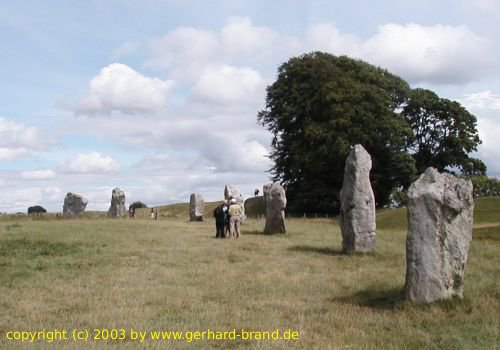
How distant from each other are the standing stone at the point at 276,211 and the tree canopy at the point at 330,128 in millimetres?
20992

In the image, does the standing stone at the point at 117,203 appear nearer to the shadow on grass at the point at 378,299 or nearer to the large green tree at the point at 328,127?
the large green tree at the point at 328,127

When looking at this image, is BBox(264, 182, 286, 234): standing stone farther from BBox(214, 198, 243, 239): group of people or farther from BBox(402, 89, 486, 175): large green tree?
BBox(402, 89, 486, 175): large green tree

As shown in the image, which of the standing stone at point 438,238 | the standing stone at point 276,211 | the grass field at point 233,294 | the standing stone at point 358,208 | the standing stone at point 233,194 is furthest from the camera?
the standing stone at point 233,194

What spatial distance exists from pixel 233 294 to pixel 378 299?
11.8ft

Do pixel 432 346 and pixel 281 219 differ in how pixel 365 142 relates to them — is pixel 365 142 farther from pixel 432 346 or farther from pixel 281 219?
pixel 432 346

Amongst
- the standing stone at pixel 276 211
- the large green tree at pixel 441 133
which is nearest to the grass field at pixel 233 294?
the standing stone at pixel 276 211

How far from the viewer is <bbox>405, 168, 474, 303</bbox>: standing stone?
12.7 metres

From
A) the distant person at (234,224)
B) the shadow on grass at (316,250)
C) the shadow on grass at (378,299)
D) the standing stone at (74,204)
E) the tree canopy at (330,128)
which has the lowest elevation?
the shadow on grass at (378,299)

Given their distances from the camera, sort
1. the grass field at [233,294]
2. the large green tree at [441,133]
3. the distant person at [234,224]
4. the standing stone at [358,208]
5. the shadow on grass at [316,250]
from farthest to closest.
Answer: the large green tree at [441,133]
the distant person at [234,224]
the shadow on grass at [316,250]
the standing stone at [358,208]
the grass field at [233,294]

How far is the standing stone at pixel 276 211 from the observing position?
101ft

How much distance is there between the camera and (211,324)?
36.3 feet

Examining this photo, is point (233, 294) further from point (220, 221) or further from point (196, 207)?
point (196, 207)

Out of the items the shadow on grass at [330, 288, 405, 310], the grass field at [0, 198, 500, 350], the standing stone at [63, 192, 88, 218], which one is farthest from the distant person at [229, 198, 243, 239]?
the standing stone at [63, 192, 88, 218]

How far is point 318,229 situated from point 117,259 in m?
16.8
